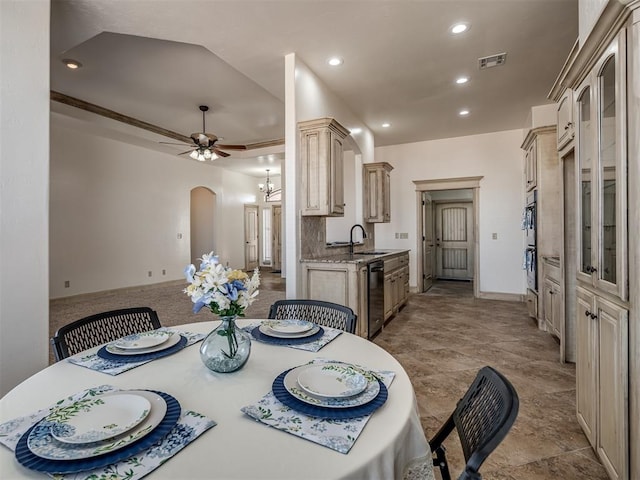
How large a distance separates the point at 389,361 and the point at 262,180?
391 inches

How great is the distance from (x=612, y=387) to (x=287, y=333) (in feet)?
4.86

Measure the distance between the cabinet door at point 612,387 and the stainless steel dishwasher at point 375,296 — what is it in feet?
6.74

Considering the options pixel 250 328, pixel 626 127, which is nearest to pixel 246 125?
pixel 250 328

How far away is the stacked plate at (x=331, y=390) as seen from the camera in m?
0.85

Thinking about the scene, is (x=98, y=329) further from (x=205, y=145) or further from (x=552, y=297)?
(x=205, y=145)

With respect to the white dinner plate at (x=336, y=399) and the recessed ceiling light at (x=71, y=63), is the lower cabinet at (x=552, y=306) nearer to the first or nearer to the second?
the white dinner plate at (x=336, y=399)

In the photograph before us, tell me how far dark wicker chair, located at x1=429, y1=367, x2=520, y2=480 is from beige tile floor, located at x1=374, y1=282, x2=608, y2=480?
91 cm

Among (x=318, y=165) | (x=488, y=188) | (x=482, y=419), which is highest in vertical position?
(x=488, y=188)

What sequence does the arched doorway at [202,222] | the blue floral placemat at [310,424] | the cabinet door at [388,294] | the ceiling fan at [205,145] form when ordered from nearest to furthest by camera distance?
the blue floral placemat at [310,424], the cabinet door at [388,294], the ceiling fan at [205,145], the arched doorway at [202,222]

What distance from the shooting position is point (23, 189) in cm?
195

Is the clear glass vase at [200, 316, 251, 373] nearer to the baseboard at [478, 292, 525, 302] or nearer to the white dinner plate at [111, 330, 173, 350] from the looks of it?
the white dinner plate at [111, 330, 173, 350]

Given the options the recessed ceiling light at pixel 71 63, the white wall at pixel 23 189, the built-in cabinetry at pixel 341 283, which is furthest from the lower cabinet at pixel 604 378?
the recessed ceiling light at pixel 71 63

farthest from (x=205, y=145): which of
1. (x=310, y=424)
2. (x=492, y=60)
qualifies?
(x=310, y=424)

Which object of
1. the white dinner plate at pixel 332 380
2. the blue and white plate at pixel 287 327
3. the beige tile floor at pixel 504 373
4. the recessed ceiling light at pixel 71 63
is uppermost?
the recessed ceiling light at pixel 71 63
